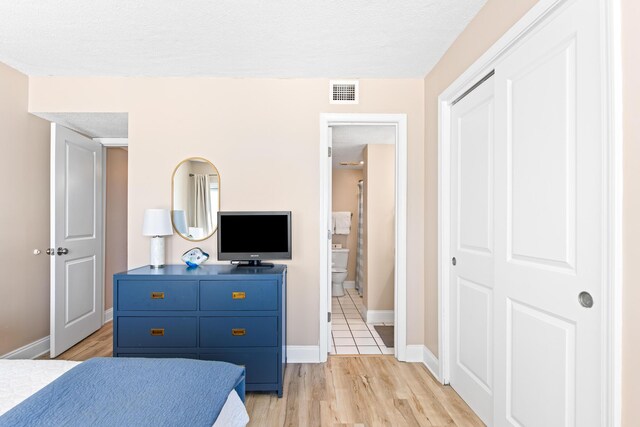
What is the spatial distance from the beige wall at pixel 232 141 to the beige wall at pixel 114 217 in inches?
49.1

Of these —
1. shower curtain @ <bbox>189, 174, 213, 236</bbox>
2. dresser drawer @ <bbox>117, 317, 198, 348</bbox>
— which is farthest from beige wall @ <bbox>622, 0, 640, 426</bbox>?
shower curtain @ <bbox>189, 174, 213, 236</bbox>

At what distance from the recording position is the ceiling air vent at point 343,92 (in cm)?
306

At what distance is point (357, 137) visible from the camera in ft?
13.9

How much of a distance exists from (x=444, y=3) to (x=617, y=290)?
1.69 m

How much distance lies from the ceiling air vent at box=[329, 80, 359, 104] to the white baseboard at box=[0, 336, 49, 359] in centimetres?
328

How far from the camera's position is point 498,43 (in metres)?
1.88

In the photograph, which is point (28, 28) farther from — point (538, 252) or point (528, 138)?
point (538, 252)

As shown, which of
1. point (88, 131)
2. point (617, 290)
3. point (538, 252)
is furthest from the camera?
point (88, 131)

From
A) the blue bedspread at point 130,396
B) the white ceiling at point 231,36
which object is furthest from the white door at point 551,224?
the blue bedspread at point 130,396

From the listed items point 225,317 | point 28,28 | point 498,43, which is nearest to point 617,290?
point 498,43

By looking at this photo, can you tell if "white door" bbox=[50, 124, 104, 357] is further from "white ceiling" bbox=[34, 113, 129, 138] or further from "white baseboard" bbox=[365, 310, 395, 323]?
"white baseboard" bbox=[365, 310, 395, 323]

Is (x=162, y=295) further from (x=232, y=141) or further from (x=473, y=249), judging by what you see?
(x=473, y=249)

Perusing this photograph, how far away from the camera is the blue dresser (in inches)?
96.4

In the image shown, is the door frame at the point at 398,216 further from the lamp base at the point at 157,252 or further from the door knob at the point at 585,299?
the door knob at the point at 585,299
